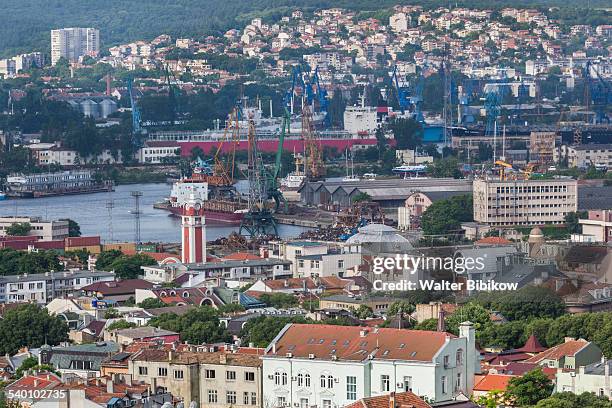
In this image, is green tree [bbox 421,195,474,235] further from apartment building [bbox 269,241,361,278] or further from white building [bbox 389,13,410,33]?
white building [bbox 389,13,410,33]

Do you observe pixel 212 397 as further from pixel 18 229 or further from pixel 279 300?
pixel 18 229

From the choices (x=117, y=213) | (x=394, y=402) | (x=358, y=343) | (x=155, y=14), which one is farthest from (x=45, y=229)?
(x=155, y=14)

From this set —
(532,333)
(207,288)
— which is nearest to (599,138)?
(207,288)

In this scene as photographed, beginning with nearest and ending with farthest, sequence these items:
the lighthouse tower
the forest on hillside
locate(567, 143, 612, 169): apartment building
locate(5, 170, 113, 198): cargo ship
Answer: the lighthouse tower, locate(5, 170, 113, 198): cargo ship, locate(567, 143, 612, 169): apartment building, the forest on hillside

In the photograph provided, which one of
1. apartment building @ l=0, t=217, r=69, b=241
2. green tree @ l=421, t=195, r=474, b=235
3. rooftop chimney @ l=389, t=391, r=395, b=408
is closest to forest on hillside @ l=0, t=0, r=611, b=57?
green tree @ l=421, t=195, r=474, b=235

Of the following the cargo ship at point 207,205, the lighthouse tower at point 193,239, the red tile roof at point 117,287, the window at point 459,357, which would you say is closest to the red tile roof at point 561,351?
the window at point 459,357

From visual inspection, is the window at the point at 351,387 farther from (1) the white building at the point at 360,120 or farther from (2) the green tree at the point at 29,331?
(1) the white building at the point at 360,120

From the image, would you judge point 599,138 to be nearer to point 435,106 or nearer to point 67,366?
point 435,106
